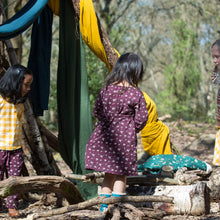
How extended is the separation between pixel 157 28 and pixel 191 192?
56.5 feet

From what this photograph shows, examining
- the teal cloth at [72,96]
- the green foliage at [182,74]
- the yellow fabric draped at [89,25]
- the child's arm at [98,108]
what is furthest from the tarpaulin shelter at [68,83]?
the green foliage at [182,74]

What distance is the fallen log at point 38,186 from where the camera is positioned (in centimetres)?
253

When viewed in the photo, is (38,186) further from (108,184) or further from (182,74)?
(182,74)

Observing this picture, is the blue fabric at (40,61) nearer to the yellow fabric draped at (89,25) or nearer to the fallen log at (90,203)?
the yellow fabric draped at (89,25)

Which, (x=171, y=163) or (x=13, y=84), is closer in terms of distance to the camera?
(x=13, y=84)

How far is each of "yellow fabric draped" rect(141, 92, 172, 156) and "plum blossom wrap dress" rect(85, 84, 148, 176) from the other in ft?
3.00

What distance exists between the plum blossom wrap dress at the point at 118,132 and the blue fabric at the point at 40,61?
3.61 feet

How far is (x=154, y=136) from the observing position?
12.4 ft

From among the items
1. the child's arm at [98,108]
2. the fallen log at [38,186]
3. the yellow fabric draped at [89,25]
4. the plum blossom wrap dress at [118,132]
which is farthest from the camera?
the yellow fabric draped at [89,25]

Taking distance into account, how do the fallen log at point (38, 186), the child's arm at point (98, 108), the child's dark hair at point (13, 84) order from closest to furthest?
the fallen log at point (38, 186)
the child's arm at point (98, 108)
the child's dark hair at point (13, 84)

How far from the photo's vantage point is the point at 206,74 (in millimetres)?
15109

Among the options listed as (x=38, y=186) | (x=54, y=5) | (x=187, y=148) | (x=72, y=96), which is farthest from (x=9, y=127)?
(x=187, y=148)

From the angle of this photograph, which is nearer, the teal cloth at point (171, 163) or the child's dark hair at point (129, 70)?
the child's dark hair at point (129, 70)

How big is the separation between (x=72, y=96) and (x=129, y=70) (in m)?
1.12
